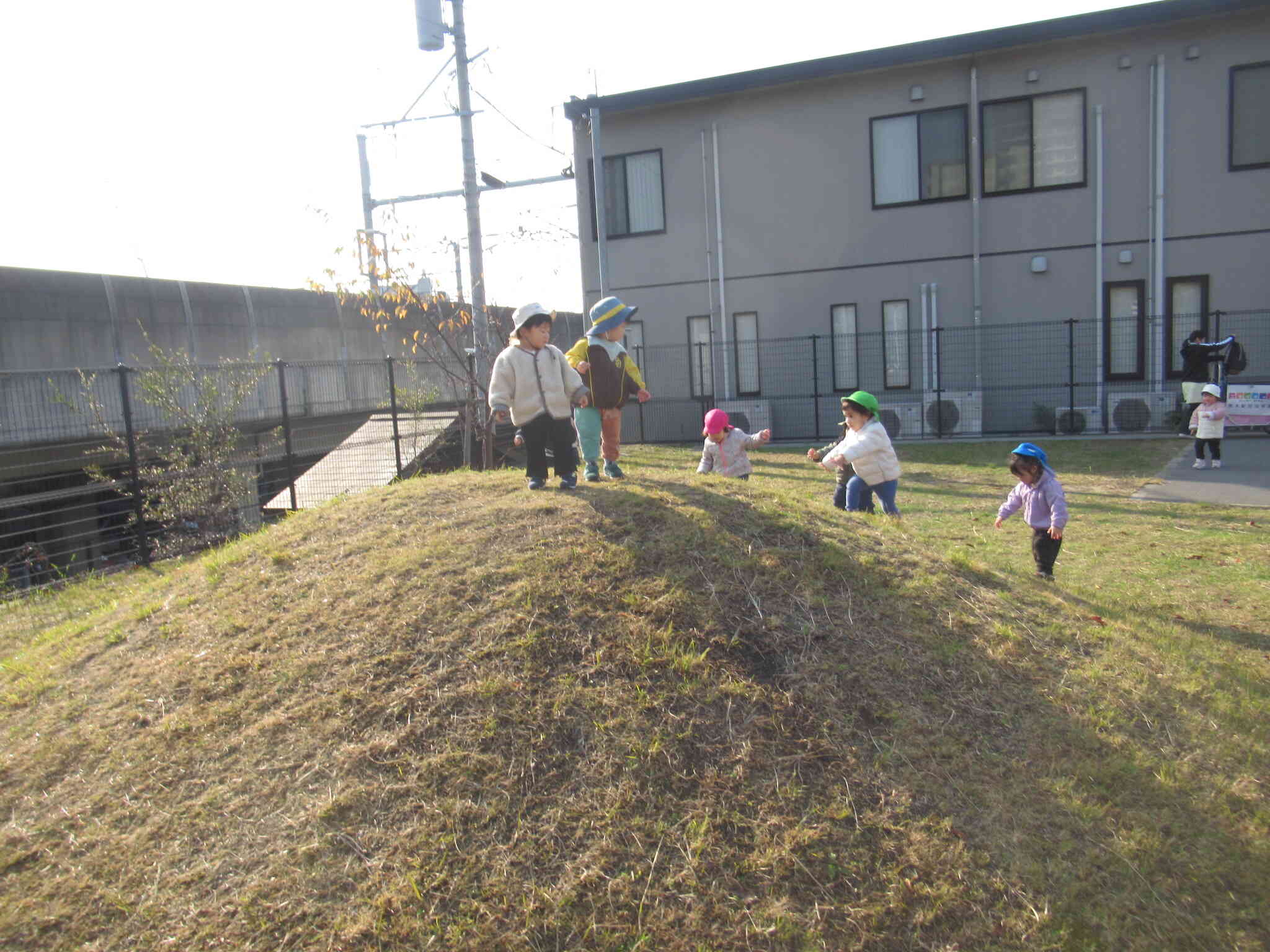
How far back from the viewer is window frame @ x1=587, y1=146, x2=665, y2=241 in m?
19.2

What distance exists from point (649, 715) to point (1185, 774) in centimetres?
217

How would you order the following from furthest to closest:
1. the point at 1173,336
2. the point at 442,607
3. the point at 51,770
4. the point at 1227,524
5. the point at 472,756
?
the point at 1173,336 < the point at 1227,524 < the point at 442,607 < the point at 51,770 < the point at 472,756

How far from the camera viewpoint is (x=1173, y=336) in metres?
16.2

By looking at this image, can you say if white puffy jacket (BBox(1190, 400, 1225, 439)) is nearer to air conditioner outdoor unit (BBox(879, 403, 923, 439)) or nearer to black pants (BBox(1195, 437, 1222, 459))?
black pants (BBox(1195, 437, 1222, 459))

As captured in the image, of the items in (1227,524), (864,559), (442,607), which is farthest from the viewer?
(1227,524)

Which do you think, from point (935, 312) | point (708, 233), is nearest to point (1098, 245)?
point (935, 312)

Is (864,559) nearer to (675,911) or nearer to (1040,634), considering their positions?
(1040,634)

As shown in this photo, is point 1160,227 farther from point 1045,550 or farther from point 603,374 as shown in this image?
point 603,374

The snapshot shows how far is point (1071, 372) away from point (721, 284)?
7.06m

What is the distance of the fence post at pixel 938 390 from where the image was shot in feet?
55.3

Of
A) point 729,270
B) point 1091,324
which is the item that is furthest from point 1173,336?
point 729,270

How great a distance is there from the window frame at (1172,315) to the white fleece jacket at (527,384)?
14.3m

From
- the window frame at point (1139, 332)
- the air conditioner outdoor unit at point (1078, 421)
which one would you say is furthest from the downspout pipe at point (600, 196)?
the window frame at point (1139, 332)

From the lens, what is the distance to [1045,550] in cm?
637
